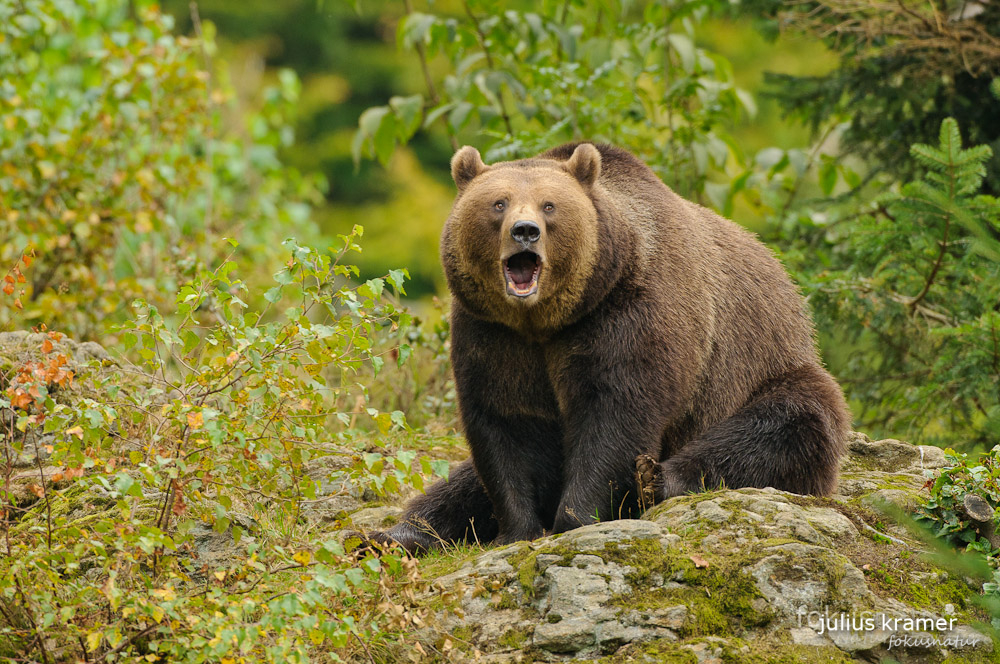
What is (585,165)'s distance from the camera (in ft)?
18.3

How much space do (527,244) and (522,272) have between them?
0.18 m

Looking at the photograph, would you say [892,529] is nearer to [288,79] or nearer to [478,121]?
[478,121]

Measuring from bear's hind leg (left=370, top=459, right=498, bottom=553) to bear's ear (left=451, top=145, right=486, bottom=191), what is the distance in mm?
1525

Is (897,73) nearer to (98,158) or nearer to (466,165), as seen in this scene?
(466,165)

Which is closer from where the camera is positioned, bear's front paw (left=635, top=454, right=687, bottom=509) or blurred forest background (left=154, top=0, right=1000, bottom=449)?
bear's front paw (left=635, top=454, right=687, bottom=509)

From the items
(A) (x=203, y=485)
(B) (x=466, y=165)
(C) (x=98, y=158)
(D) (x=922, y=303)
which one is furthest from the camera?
(C) (x=98, y=158)

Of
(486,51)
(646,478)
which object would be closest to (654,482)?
(646,478)

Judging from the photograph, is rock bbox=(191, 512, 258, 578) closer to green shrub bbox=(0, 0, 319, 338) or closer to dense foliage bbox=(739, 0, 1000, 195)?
green shrub bbox=(0, 0, 319, 338)

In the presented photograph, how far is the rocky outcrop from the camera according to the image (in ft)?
13.3

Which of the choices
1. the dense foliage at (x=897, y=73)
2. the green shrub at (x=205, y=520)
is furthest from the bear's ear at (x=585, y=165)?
the dense foliage at (x=897, y=73)

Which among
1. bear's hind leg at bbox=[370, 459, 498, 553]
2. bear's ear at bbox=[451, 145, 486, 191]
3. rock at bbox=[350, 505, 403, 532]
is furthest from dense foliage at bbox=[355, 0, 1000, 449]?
rock at bbox=[350, 505, 403, 532]

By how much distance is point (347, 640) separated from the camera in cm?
413

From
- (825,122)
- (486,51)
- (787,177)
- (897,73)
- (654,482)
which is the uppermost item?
(486,51)

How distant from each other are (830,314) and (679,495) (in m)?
3.00
